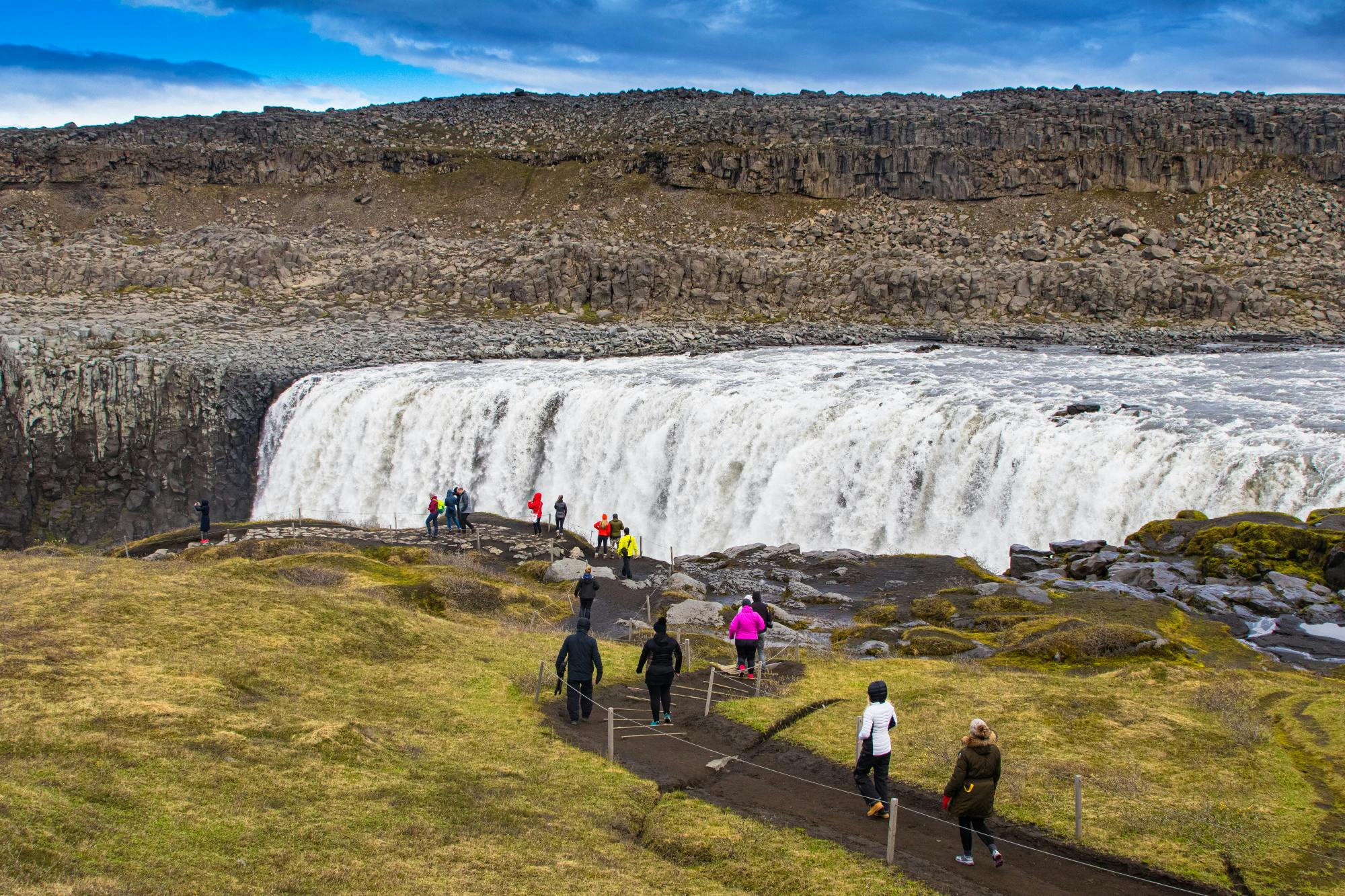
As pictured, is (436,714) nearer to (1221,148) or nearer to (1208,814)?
(1208,814)

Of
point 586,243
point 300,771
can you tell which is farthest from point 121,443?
point 300,771

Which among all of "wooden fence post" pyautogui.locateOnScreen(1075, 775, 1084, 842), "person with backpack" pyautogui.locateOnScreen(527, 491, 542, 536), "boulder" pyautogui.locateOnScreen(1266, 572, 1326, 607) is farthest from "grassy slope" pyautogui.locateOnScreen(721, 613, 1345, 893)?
"person with backpack" pyautogui.locateOnScreen(527, 491, 542, 536)

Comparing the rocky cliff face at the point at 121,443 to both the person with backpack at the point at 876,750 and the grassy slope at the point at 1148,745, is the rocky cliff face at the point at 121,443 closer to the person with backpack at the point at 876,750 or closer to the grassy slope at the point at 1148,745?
the grassy slope at the point at 1148,745

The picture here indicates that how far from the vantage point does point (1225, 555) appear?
28.7 meters

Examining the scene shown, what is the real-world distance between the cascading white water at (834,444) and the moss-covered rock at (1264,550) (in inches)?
164

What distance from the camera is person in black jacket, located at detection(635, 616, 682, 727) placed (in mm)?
16500

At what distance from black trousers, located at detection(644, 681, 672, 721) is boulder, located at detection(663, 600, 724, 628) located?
991cm

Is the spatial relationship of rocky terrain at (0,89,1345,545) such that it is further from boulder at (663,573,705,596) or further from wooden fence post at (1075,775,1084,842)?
wooden fence post at (1075,775,1084,842)

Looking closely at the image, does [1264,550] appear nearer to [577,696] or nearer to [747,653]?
[747,653]

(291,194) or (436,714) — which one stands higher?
(291,194)

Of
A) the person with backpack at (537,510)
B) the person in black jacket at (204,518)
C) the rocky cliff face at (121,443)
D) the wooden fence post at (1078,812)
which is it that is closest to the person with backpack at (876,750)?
the wooden fence post at (1078,812)

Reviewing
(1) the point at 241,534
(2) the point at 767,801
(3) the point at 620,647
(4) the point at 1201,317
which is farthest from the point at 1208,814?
(4) the point at 1201,317

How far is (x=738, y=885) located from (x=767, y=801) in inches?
99.4

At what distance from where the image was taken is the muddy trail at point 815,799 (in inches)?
472
